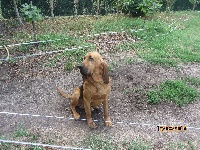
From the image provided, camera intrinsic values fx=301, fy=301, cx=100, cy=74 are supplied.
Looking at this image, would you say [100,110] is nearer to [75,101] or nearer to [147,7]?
[75,101]

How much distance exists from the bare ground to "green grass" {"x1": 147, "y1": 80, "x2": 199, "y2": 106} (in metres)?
0.11

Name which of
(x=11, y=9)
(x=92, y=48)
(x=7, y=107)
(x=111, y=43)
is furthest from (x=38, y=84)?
(x=11, y=9)

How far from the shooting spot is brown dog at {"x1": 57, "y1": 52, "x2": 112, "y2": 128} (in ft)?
13.5

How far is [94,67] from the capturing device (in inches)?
163

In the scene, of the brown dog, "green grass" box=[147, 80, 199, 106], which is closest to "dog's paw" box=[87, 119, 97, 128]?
the brown dog

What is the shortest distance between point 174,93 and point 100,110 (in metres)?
1.49

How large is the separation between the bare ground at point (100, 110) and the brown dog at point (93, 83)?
402 mm

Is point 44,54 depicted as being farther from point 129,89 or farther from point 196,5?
point 196,5

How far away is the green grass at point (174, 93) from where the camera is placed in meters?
5.46

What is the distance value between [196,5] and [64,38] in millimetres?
6972

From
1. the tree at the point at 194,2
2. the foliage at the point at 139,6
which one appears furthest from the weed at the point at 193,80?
the tree at the point at 194,2

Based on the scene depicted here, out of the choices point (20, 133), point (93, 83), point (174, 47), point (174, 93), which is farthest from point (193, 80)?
point (20, 133)

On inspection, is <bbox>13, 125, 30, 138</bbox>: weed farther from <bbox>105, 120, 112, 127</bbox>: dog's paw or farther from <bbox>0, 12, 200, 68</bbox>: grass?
<bbox>0, 12, 200, 68</bbox>: grass

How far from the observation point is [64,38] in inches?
308
